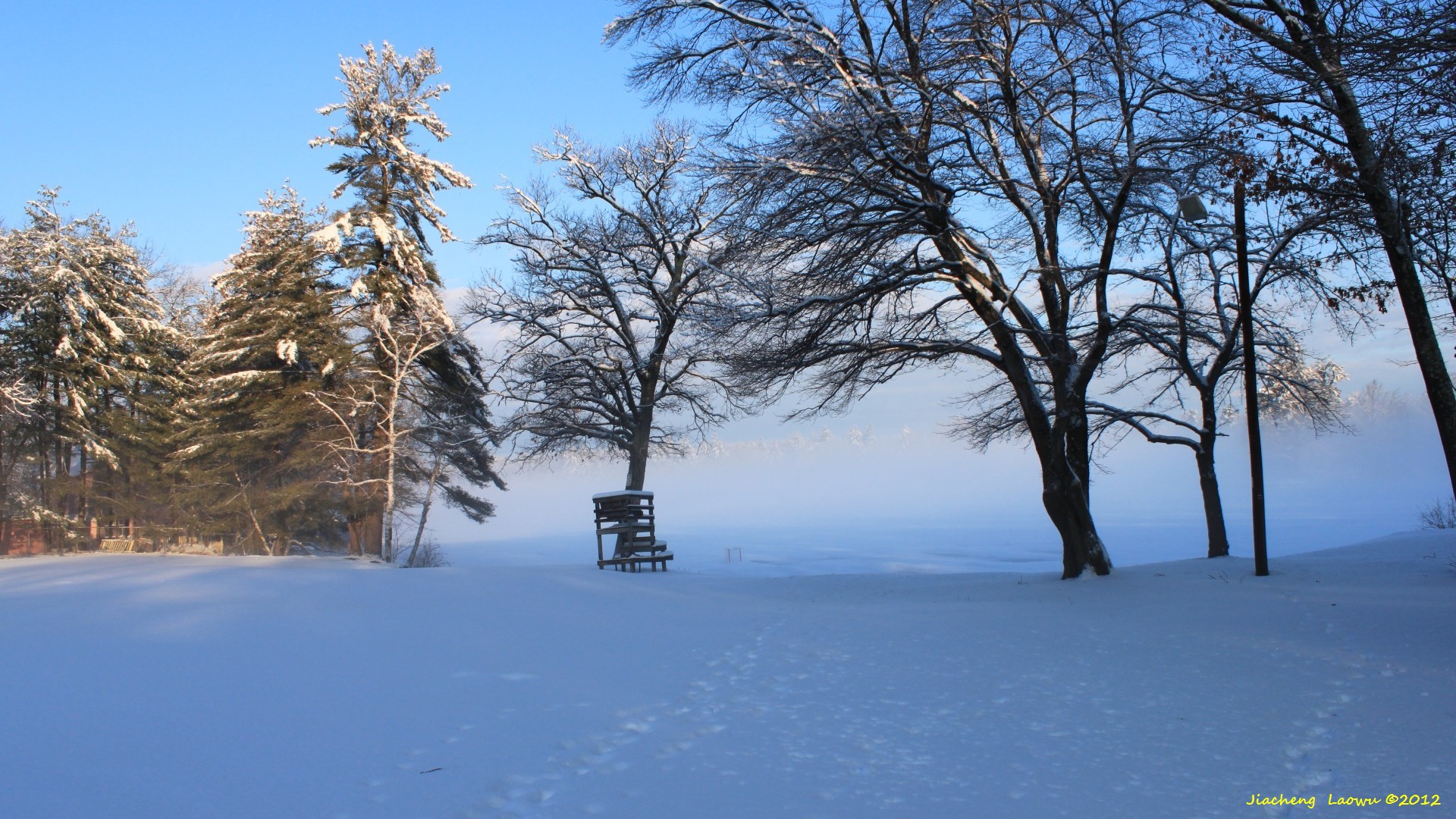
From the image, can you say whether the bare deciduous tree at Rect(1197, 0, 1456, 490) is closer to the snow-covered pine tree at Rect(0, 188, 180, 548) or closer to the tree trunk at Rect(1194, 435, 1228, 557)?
the tree trunk at Rect(1194, 435, 1228, 557)

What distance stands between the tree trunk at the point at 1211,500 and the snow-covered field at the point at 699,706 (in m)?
8.40

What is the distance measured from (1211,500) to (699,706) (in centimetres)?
1629

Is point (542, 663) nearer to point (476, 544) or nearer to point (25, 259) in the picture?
point (25, 259)

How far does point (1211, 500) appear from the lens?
17.1m

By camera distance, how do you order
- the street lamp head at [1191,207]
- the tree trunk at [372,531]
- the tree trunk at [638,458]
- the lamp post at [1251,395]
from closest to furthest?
the street lamp head at [1191,207]
the lamp post at [1251,395]
the tree trunk at [638,458]
the tree trunk at [372,531]

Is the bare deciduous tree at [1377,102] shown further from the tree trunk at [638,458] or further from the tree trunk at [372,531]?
the tree trunk at [372,531]

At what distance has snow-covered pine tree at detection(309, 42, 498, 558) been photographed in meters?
22.2

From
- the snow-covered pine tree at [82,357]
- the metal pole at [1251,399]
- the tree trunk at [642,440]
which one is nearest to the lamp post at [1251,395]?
the metal pole at [1251,399]

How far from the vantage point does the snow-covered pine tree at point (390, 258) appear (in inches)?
874

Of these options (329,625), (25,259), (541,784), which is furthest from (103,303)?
(541,784)

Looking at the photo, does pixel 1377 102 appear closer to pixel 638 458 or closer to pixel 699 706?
pixel 699 706

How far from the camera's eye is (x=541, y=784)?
3488 mm

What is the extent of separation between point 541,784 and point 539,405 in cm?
1803

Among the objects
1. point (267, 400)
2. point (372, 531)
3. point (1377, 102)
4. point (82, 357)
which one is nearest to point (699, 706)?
point (1377, 102)
